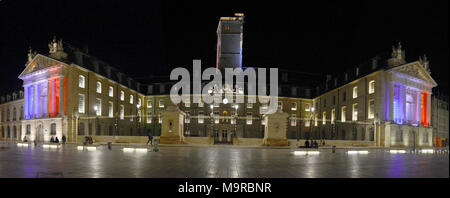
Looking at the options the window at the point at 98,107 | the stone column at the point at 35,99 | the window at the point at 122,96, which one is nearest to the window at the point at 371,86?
the window at the point at 98,107

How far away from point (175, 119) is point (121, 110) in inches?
1283

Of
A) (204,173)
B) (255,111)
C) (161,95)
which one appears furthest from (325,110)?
(204,173)

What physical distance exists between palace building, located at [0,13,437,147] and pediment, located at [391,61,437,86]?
99 mm

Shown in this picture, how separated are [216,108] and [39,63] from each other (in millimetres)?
35203

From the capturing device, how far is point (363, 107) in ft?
160

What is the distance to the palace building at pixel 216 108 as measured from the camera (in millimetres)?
40156

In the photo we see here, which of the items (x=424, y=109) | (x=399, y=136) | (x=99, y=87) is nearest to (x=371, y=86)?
(x=399, y=136)

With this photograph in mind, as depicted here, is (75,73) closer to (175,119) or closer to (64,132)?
(64,132)

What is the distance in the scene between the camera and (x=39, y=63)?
170 ft

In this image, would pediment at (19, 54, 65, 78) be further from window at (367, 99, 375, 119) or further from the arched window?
window at (367, 99, 375, 119)

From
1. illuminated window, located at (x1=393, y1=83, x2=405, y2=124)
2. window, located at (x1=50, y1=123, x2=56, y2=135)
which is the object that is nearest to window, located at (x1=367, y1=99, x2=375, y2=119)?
illuminated window, located at (x1=393, y1=83, x2=405, y2=124)

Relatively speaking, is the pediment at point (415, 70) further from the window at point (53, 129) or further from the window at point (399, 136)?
the window at point (53, 129)

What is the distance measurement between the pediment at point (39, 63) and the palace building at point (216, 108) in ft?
0.59

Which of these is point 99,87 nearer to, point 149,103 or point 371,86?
point 149,103
